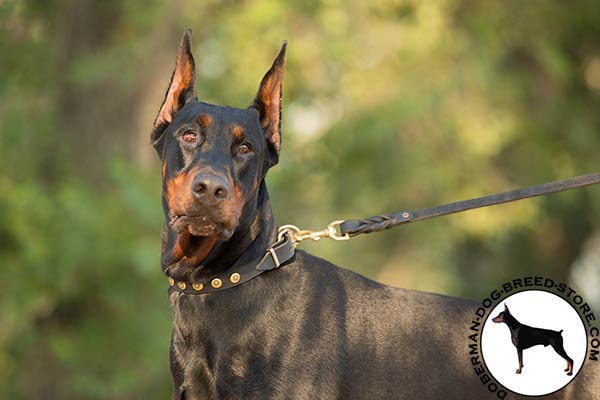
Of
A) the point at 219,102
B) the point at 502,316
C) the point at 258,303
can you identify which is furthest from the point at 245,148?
the point at 219,102

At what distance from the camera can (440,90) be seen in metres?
17.1

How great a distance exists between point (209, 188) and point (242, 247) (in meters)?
0.46

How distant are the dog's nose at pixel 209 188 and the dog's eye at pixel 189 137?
0.98 ft

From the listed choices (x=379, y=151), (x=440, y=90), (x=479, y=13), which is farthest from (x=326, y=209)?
(x=479, y=13)

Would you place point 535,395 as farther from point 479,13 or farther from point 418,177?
point 479,13

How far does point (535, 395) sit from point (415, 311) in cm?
65

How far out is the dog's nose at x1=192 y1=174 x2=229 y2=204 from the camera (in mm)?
4156

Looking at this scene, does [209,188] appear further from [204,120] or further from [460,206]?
[460,206]

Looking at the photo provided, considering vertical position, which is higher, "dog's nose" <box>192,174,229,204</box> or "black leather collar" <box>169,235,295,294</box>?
"dog's nose" <box>192,174,229,204</box>

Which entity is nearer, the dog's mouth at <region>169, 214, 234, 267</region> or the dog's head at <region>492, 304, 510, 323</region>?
the dog's mouth at <region>169, 214, 234, 267</region>

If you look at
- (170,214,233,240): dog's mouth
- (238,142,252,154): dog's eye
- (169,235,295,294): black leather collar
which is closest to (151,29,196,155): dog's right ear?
A: (238,142,252,154): dog's eye

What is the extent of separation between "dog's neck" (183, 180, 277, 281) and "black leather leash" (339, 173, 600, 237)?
1.67 ft

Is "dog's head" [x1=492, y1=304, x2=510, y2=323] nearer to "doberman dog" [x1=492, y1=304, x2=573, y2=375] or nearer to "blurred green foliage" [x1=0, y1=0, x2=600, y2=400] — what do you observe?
"doberman dog" [x1=492, y1=304, x2=573, y2=375]

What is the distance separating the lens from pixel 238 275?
4.46m
